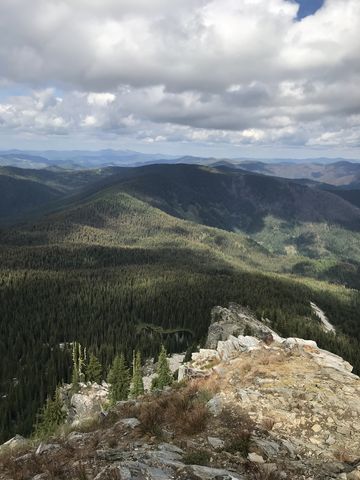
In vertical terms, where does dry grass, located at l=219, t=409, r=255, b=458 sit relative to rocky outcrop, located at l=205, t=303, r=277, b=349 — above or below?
above

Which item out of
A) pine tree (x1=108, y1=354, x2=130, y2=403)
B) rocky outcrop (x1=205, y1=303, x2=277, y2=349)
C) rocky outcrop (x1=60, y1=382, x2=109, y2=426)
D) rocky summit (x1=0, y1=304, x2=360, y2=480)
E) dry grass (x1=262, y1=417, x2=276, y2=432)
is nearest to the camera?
rocky summit (x1=0, y1=304, x2=360, y2=480)

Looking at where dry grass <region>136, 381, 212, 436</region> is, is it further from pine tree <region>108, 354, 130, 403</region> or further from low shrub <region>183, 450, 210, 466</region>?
pine tree <region>108, 354, 130, 403</region>

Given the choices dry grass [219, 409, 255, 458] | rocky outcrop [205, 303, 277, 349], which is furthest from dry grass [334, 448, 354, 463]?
rocky outcrop [205, 303, 277, 349]

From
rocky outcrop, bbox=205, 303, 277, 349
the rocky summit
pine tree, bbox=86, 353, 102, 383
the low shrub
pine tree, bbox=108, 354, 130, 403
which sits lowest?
pine tree, bbox=86, 353, 102, 383

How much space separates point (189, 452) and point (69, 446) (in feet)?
30.4

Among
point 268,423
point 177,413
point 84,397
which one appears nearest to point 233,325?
point 84,397

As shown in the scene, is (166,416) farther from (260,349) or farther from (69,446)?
(260,349)

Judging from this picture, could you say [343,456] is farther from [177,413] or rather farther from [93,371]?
[93,371]

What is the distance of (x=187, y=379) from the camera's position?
44688mm

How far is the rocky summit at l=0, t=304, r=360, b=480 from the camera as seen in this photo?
2364 cm

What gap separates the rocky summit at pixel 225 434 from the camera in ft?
77.6

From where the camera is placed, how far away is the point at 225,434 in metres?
28.7

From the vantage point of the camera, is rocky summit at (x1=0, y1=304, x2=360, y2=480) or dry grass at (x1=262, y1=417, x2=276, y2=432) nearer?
rocky summit at (x1=0, y1=304, x2=360, y2=480)

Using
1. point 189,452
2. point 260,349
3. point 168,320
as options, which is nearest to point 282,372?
point 260,349
